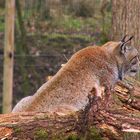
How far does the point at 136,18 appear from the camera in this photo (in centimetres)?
561

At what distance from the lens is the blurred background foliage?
7.93 meters

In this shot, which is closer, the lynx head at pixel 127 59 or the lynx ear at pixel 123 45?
the lynx ear at pixel 123 45

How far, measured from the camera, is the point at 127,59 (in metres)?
5.32

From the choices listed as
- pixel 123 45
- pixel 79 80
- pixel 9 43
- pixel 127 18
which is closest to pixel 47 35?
pixel 9 43

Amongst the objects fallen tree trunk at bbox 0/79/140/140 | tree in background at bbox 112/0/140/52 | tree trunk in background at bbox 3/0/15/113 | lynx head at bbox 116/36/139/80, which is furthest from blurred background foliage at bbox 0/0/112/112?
fallen tree trunk at bbox 0/79/140/140

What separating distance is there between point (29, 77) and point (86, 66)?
3.10 meters

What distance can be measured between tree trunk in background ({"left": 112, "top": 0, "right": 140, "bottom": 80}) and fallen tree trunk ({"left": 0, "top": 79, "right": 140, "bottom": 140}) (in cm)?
203

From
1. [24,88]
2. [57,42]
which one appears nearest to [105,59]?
[24,88]

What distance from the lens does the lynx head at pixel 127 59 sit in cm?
525

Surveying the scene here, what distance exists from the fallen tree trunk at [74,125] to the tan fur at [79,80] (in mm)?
272

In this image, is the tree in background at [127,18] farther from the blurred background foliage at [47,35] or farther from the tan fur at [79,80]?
the blurred background foliage at [47,35]

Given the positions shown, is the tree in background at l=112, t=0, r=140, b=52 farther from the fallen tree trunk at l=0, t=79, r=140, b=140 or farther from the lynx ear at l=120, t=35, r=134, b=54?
the fallen tree trunk at l=0, t=79, r=140, b=140

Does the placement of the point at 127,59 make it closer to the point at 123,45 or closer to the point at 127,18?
the point at 123,45

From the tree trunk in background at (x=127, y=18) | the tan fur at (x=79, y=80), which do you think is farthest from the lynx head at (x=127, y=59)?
the tree trunk in background at (x=127, y=18)
